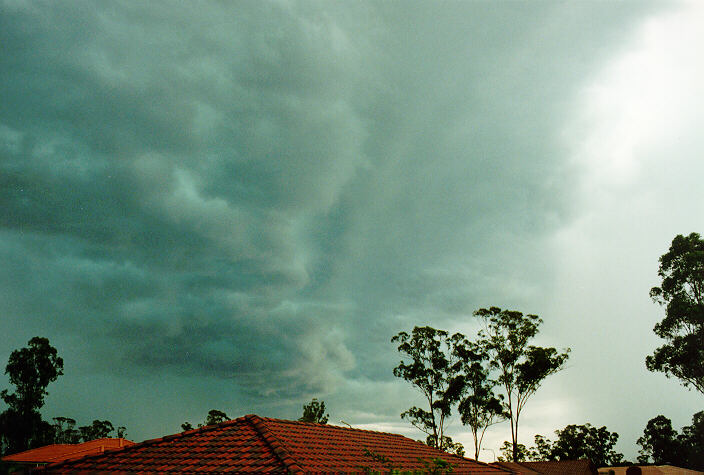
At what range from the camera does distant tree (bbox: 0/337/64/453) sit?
193ft

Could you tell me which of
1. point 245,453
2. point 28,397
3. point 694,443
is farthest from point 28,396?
point 694,443

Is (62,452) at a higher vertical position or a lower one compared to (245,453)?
higher

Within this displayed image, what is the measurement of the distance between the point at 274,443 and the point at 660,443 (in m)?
81.3

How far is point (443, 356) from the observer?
59562 mm

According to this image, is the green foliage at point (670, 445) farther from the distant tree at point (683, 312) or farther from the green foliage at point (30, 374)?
the green foliage at point (30, 374)

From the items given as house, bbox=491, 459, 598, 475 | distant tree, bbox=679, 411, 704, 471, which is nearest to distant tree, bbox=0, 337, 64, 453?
Result: house, bbox=491, 459, 598, 475

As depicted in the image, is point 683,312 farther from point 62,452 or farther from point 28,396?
point 28,396

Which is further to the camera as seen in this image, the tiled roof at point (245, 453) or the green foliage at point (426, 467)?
the tiled roof at point (245, 453)

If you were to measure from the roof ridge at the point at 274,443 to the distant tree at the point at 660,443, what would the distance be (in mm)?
76369

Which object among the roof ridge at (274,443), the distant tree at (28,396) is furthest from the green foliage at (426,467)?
the distant tree at (28,396)

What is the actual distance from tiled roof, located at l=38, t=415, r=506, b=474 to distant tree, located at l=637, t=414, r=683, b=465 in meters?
70.4

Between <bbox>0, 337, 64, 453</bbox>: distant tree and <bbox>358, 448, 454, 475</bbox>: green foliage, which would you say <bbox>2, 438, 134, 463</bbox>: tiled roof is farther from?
<bbox>358, 448, 454, 475</bbox>: green foliage

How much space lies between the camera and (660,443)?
77688 mm

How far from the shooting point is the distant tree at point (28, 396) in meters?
58.9
